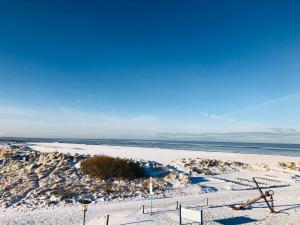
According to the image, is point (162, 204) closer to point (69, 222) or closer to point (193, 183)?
point (69, 222)

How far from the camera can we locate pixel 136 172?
3234 centimetres

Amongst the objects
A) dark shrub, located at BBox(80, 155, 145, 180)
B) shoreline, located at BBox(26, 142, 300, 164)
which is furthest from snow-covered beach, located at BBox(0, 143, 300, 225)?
shoreline, located at BBox(26, 142, 300, 164)

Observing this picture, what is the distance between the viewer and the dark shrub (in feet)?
100

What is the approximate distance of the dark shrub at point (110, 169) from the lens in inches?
1205

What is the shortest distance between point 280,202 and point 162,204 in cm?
844

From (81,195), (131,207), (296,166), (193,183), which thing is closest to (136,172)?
(193,183)

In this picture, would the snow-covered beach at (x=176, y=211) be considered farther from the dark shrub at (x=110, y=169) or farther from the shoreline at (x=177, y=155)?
the shoreline at (x=177, y=155)

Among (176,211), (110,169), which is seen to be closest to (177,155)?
(110,169)

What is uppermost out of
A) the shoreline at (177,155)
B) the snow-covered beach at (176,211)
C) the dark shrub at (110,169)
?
the shoreline at (177,155)

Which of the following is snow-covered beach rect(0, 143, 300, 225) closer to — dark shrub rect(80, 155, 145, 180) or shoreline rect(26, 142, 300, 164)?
dark shrub rect(80, 155, 145, 180)

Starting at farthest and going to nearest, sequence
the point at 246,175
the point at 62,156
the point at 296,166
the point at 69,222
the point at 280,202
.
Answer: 1. the point at 296,166
2. the point at 62,156
3. the point at 246,175
4. the point at 280,202
5. the point at 69,222

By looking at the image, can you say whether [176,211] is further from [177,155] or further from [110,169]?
[177,155]

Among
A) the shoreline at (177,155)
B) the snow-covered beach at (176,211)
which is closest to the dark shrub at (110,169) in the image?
the snow-covered beach at (176,211)

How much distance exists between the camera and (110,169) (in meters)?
31.0
